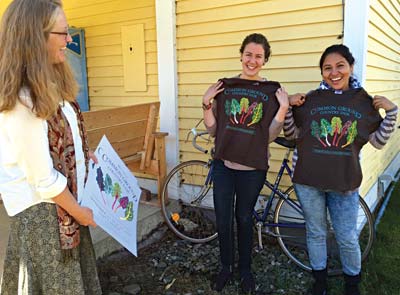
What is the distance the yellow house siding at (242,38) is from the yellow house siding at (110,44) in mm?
483

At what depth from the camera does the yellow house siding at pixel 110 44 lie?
402 centimetres

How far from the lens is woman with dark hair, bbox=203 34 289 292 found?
2.36m

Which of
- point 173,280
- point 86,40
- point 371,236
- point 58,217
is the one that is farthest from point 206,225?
point 86,40

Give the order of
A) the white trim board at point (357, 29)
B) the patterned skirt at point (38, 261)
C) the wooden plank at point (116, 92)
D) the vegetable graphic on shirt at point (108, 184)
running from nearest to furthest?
the patterned skirt at point (38, 261) → the vegetable graphic on shirt at point (108, 184) → the white trim board at point (357, 29) → the wooden plank at point (116, 92)

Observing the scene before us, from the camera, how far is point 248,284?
257 cm

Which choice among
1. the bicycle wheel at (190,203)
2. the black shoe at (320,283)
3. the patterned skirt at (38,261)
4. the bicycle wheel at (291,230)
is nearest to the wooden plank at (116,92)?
the bicycle wheel at (190,203)

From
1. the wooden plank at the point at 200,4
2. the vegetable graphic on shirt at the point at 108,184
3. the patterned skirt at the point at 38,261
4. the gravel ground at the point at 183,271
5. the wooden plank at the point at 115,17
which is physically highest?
the wooden plank at the point at 115,17

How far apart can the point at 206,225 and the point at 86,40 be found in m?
2.73

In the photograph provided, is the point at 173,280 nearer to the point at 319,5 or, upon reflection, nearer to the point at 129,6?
the point at 319,5

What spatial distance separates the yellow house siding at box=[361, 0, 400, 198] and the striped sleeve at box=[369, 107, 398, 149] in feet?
2.90

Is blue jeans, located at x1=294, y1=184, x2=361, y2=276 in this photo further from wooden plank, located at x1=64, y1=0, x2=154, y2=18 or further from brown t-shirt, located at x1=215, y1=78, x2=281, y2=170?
wooden plank, located at x1=64, y1=0, x2=154, y2=18

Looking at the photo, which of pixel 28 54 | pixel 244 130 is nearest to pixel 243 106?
pixel 244 130

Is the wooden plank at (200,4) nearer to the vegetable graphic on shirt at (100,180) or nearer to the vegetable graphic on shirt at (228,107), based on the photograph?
the vegetable graphic on shirt at (228,107)

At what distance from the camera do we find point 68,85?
151 centimetres
